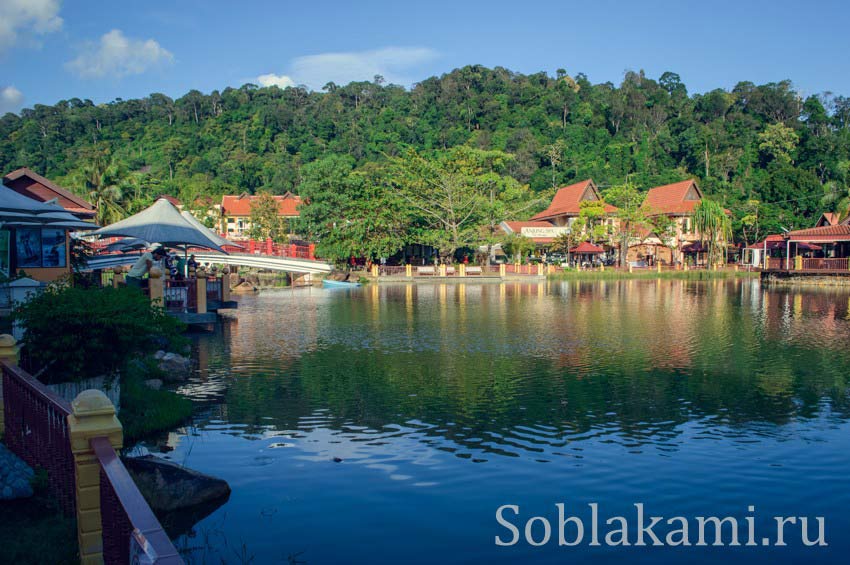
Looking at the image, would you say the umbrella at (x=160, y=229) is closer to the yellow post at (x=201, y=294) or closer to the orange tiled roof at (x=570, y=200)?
the yellow post at (x=201, y=294)

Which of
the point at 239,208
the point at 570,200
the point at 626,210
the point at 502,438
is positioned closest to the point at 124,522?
the point at 502,438

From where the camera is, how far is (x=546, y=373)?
50.7 feet

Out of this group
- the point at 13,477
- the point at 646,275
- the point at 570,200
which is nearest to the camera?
the point at 13,477

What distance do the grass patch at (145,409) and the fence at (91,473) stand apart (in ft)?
10.0

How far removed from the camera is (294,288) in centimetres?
4744

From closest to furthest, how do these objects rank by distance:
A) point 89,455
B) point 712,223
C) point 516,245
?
point 89,455 < point 516,245 < point 712,223

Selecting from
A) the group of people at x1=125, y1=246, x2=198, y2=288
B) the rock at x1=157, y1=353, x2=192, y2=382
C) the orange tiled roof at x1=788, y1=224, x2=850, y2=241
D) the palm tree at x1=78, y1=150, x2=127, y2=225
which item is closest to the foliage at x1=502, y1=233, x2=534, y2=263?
the orange tiled roof at x1=788, y1=224, x2=850, y2=241

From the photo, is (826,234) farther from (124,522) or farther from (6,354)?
(124,522)

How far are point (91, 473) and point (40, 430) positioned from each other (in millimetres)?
2045

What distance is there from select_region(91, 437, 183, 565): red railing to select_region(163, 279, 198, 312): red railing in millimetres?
17029

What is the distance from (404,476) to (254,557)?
8.49 feet

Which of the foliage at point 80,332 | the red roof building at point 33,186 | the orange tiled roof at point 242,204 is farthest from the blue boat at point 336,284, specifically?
the foliage at point 80,332

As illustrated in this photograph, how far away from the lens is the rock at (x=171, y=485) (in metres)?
7.82

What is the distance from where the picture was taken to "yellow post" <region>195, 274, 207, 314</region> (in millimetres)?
21812
